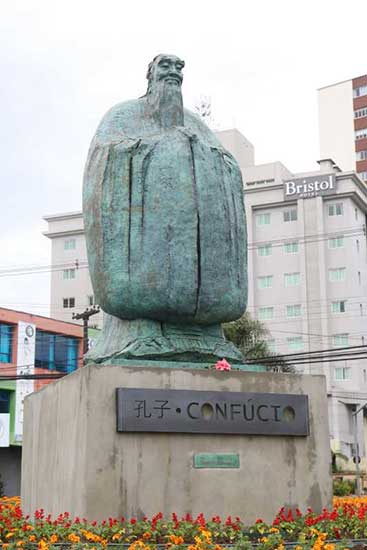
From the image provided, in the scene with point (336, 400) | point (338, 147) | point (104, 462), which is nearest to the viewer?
point (104, 462)

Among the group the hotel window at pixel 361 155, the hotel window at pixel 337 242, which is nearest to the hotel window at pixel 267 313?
the hotel window at pixel 337 242

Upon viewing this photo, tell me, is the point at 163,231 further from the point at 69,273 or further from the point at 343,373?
the point at 69,273

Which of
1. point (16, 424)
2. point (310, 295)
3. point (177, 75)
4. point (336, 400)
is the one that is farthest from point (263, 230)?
point (177, 75)

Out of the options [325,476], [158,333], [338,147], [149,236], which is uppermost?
[338,147]

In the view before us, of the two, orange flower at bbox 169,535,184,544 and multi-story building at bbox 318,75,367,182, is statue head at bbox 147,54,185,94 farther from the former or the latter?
multi-story building at bbox 318,75,367,182

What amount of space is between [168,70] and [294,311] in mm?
47572

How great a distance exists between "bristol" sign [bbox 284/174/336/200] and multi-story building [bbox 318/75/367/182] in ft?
40.7

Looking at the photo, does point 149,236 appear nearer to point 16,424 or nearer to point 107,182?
point 107,182

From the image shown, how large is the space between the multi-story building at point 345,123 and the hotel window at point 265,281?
1507 cm

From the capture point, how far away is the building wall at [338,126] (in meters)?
70.4

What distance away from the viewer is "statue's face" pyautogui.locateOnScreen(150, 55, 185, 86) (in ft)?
32.9

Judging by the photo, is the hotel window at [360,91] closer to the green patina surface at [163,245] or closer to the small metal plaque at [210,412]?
the green patina surface at [163,245]

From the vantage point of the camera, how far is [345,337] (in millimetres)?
55000

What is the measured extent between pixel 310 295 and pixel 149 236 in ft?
157
